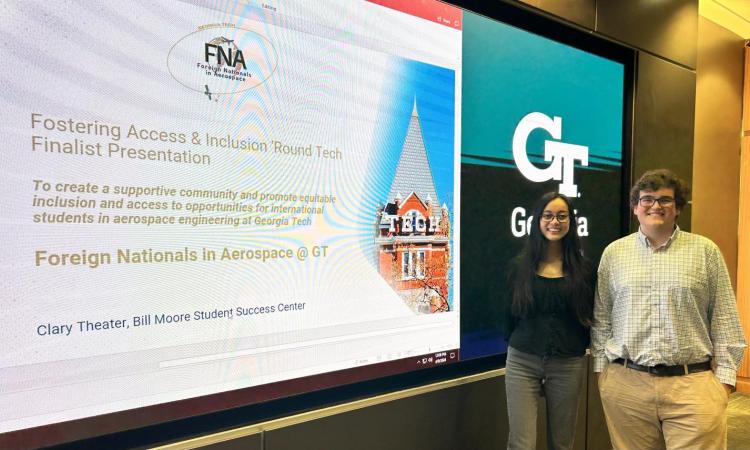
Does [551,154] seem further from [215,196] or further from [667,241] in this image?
[215,196]

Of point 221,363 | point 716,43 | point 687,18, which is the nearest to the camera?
point 221,363

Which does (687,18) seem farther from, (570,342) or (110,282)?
(110,282)

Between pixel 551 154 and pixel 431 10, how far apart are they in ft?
3.82

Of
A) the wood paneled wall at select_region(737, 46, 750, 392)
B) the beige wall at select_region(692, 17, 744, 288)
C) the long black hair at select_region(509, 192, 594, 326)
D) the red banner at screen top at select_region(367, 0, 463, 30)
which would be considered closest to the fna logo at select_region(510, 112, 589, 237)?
the long black hair at select_region(509, 192, 594, 326)

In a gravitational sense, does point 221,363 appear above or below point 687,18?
below

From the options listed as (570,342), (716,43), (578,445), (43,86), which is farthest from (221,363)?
(716,43)

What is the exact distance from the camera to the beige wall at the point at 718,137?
14.6ft

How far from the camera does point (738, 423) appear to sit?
402 centimetres

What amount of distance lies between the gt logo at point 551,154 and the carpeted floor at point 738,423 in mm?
2186

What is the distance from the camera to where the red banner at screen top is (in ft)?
7.62

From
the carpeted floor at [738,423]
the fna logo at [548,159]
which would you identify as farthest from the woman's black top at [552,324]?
the carpeted floor at [738,423]

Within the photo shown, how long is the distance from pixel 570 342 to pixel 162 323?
5.45 feet

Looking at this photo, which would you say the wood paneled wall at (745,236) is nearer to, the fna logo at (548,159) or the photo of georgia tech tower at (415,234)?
the fna logo at (548,159)

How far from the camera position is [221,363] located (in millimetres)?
1847
